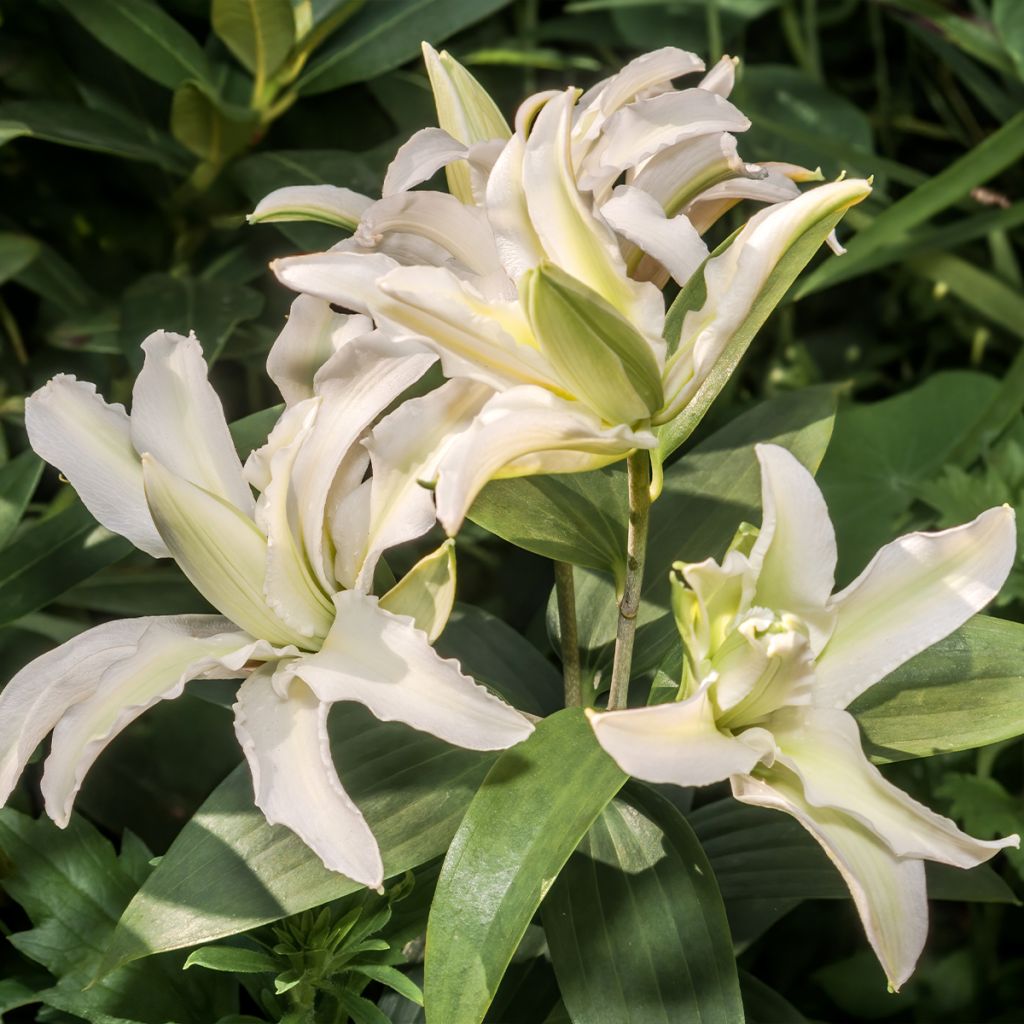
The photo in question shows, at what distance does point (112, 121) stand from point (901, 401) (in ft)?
2.26

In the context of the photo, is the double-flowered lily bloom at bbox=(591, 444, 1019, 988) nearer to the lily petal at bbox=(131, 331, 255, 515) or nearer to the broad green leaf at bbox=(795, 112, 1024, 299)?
the lily petal at bbox=(131, 331, 255, 515)

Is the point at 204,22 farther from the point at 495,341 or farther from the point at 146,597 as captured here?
the point at 495,341

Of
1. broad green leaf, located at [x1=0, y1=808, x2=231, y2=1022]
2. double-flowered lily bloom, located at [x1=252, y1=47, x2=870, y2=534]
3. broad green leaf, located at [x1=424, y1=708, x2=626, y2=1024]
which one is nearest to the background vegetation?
broad green leaf, located at [x1=0, y1=808, x2=231, y2=1022]

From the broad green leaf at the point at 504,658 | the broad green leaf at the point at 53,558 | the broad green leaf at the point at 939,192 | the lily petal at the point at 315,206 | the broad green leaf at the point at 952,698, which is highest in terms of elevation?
the lily petal at the point at 315,206

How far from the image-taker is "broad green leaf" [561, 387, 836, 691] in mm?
622

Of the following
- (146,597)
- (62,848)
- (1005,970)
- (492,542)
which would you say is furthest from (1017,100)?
(62,848)

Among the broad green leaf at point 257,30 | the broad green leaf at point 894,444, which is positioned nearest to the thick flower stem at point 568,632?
the broad green leaf at point 894,444

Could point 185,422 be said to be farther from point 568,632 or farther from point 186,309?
point 186,309

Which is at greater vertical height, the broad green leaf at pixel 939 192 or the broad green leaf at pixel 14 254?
the broad green leaf at pixel 14 254

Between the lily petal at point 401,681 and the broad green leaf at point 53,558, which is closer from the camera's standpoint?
the lily petal at point 401,681

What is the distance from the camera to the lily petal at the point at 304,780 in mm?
415

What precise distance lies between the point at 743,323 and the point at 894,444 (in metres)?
0.58

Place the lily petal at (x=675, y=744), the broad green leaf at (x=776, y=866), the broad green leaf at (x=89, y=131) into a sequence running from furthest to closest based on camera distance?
the broad green leaf at (x=89, y=131), the broad green leaf at (x=776, y=866), the lily petal at (x=675, y=744)

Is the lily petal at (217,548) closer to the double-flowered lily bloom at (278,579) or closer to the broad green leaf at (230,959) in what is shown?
the double-flowered lily bloom at (278,579)
